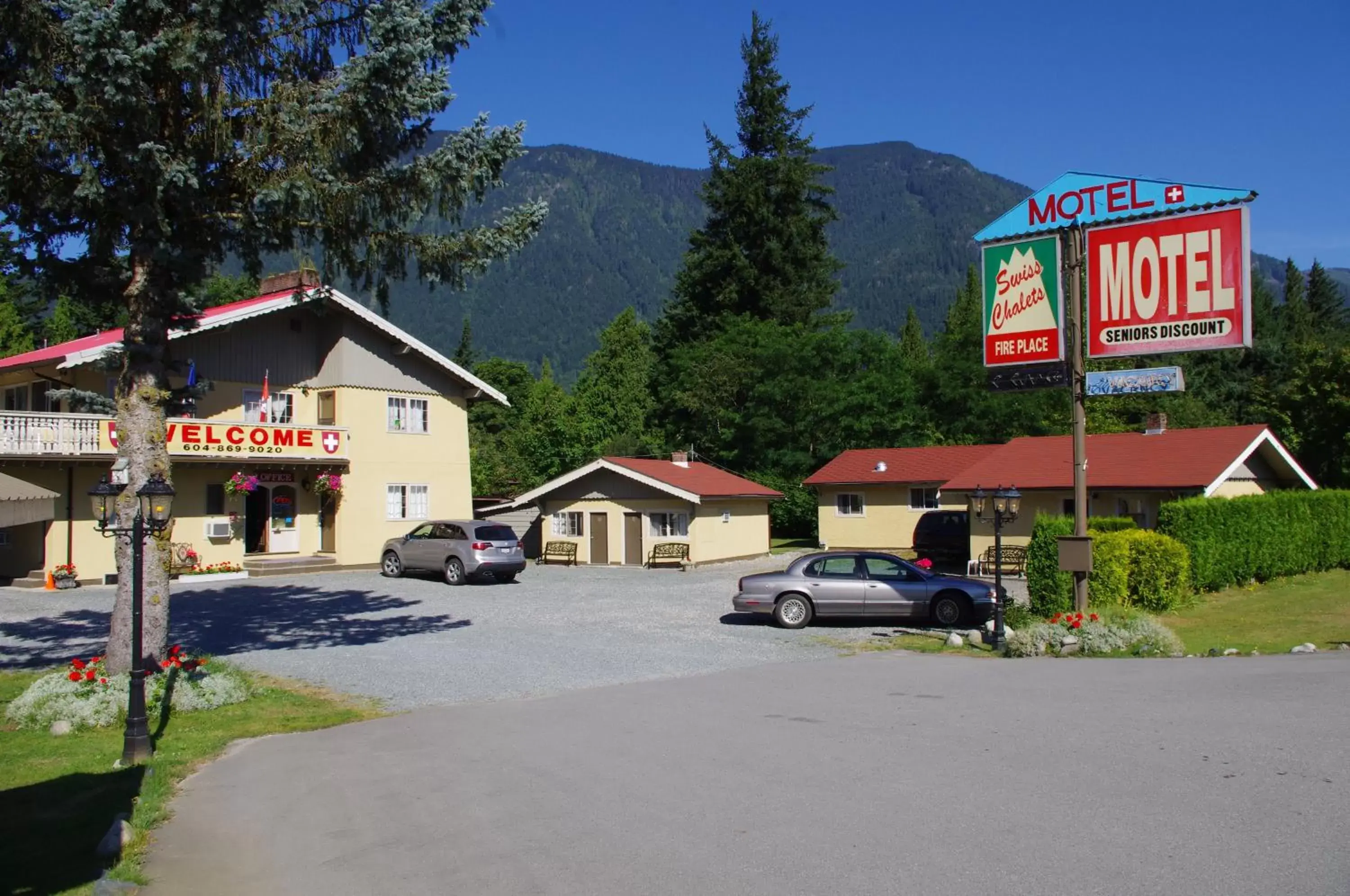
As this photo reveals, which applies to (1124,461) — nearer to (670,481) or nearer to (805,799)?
(670,481)

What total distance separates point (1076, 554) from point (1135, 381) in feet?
9.79

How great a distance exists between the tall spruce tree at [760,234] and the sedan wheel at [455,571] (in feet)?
116

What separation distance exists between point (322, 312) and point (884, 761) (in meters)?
12.4

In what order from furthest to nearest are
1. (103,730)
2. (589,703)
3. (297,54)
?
(297,54) → (589,703) → (103,730)

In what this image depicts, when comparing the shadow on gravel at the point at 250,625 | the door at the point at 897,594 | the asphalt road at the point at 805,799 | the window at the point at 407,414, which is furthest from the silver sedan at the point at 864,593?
the window at the point at 407,414

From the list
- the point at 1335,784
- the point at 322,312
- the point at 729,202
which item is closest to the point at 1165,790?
the point at 1335,784

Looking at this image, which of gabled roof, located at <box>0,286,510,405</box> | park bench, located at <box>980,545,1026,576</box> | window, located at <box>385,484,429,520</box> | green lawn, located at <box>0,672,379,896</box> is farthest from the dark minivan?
green lawn, located at <box>0,672,379,896</box>

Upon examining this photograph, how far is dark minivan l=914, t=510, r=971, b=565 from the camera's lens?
1329 inches

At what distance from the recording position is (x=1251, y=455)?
3022 cm

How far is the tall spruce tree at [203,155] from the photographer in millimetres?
12242

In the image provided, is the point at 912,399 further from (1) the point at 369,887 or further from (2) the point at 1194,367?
(1) the point at 369,887

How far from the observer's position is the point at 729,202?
210 feet

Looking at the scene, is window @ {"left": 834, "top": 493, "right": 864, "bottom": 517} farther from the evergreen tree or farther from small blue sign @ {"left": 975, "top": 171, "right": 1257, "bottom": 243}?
small blue sign @ {"left": 975, "top": 171, "right": 1257, "bottom": 243}

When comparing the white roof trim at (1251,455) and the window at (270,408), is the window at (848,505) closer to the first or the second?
the white roof trim at (1251,455)
